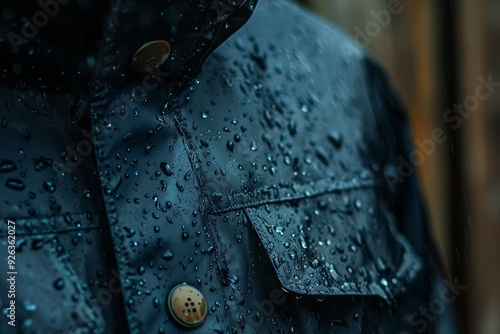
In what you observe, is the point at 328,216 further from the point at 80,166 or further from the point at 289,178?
the point at 80,166

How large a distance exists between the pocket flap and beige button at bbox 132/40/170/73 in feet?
0.76

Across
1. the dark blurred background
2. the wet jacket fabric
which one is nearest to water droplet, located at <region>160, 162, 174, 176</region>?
the wet jacket fabric

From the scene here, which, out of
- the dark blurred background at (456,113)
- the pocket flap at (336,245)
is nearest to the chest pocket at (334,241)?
the pocket flap at (336,245)

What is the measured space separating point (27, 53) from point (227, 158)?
30 cm

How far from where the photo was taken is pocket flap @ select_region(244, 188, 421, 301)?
92 cm

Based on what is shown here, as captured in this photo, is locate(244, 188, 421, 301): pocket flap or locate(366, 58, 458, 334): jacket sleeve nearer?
locate(244, 188, 421, 301): pocket flap

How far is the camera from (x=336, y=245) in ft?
3.36

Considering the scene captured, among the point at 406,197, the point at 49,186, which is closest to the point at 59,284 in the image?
the point at 49,186

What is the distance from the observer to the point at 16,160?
0.77 meters

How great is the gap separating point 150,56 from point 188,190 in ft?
0.56

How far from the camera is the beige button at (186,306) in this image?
0.75 m

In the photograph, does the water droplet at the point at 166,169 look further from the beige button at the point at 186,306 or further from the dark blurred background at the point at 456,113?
the dark blurred background at the point at 456,113

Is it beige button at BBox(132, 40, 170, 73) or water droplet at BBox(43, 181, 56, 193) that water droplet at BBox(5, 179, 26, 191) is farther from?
beige button at BBox(132, 40, 170, 73)

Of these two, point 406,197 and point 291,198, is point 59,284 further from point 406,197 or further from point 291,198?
point 406,197
